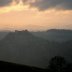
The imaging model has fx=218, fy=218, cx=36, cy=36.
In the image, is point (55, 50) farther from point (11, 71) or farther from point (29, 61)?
point (11, 71)

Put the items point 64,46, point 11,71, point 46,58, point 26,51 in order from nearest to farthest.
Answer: point 11,71, point 46,58, point 26,51, point 64,46

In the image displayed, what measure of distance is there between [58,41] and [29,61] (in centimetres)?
333

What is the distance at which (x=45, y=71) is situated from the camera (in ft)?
3.92

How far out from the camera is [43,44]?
12961 millimetres

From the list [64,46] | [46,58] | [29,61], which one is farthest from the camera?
[64,46]

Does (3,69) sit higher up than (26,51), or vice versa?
(26,51)

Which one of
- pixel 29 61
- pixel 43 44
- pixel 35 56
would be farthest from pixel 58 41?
pixel 29 61

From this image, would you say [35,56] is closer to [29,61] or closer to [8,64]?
[29,61]

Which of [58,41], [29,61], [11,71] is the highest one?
[58,41]

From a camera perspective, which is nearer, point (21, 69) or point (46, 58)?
point (21, 69)

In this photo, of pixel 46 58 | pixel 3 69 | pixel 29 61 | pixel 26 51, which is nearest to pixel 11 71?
pixel 3 69

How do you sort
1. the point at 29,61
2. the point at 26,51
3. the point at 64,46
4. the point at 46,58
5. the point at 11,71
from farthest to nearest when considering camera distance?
the point at 64,46 < the point at 26,51 < the point at 46,58 < the point at 29,61 < the point at 11,71

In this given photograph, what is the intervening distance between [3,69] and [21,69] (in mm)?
95

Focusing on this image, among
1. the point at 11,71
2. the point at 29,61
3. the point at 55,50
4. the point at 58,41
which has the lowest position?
the point at 11,71
